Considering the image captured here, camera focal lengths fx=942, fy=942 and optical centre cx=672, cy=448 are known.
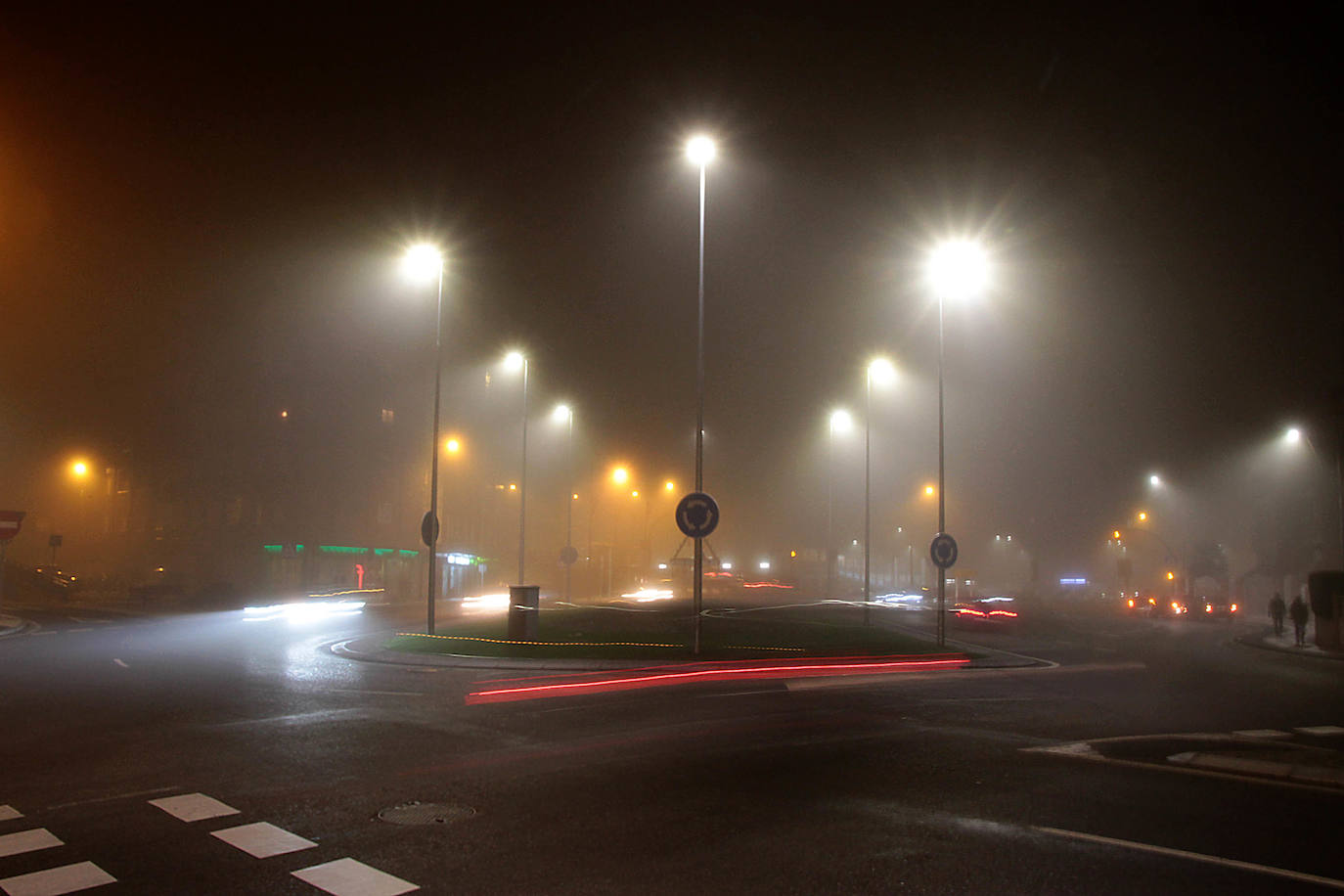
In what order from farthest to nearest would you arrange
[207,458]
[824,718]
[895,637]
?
[207,458]
[895,637]
[824,718]

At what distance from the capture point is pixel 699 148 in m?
19.9

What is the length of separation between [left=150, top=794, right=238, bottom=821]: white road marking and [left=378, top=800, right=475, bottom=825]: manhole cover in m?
1.18

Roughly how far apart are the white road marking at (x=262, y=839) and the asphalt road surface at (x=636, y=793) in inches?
1.1

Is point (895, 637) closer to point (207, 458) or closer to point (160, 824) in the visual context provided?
point (160, 824)

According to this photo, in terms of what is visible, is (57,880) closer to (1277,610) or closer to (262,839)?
(262,839)

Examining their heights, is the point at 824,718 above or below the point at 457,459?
below

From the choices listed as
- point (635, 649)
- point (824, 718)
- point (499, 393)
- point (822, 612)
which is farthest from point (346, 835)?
point (499, 393)

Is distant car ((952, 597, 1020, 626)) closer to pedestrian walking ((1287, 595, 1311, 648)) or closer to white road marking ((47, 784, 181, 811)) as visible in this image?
pedestrian walking ((1287, 595, 1311, 648))

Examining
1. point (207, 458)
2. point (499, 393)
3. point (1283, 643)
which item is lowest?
point (1283, 643)

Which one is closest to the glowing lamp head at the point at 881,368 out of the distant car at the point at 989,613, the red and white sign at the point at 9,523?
the distant car at the point at 989,613

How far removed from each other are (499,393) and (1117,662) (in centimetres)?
6860

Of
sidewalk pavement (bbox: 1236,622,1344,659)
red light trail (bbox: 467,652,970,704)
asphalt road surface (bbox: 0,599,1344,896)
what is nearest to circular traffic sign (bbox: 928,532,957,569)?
red light trail (bbox: 467,652,970,704)

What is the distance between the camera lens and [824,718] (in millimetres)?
12117

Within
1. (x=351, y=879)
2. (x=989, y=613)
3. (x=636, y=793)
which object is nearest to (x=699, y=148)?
(x=636, y=793)
